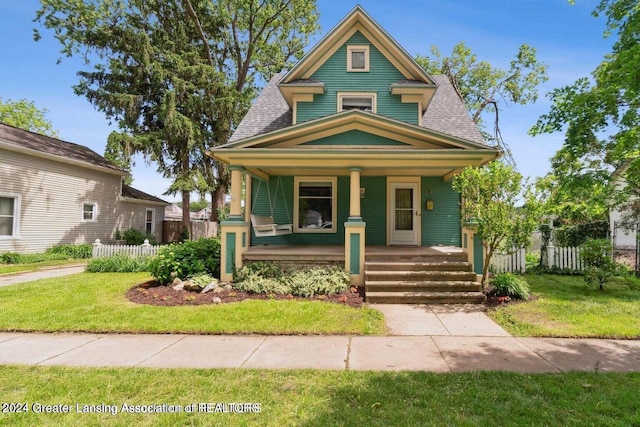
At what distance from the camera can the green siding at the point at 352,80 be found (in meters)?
10.8

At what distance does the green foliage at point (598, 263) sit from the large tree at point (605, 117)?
48.2 inches

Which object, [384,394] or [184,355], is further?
[184,355]

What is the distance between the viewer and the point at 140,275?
9719 millimetres

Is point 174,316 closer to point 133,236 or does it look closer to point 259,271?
point 259,271

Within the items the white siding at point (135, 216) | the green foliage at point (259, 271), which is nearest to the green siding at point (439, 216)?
the green foliage at point (259, 271)

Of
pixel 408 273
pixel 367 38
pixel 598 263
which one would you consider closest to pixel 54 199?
pixel 367 38

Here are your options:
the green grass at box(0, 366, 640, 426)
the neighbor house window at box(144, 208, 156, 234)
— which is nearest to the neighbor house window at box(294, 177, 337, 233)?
the green grass at box(0, 366, 640, 426)

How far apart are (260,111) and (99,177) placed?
10632 millimetres

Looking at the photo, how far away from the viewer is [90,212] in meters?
16.2

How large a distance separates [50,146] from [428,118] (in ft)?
56.6

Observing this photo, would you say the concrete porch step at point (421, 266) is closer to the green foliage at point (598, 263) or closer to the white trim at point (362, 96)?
the green foliage at point (598, 263)

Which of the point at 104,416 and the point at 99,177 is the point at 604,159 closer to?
the point at 104,416

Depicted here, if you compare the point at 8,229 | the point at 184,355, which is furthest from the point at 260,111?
the point at 8,229

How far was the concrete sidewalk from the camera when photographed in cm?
371
